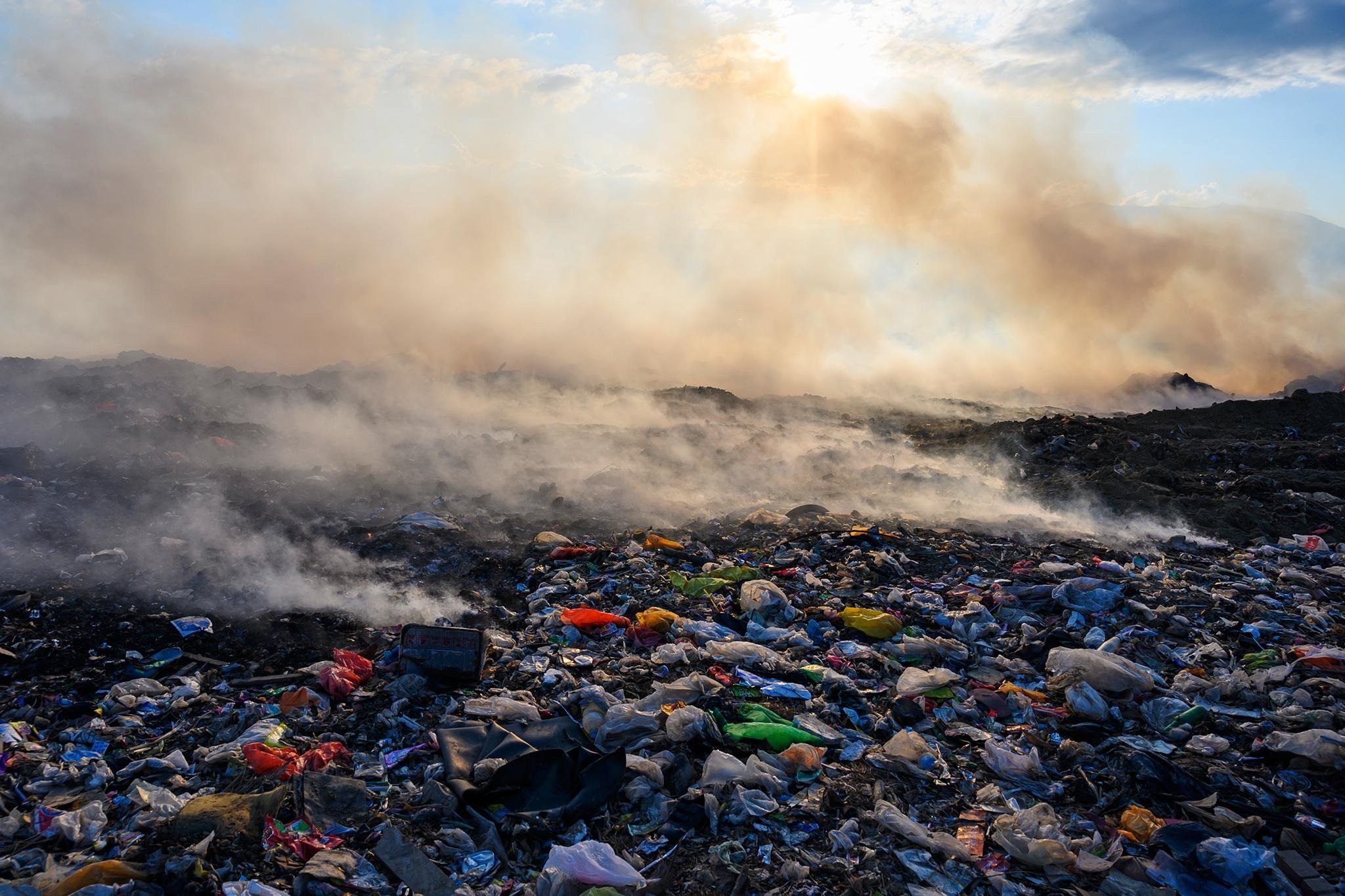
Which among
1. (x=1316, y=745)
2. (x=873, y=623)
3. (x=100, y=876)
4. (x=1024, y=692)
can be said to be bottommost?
(x=1024, y=692)

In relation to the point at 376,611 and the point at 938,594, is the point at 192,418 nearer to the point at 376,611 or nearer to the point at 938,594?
the point at 376,611

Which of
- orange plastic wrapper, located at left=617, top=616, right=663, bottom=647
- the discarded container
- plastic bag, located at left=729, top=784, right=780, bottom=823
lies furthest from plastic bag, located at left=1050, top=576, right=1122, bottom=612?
the discarded container

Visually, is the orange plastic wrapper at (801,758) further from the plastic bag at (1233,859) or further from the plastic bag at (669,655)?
the plastic bag at (1233,859)

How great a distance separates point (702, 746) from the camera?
13.2 ft

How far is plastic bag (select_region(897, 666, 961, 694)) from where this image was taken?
4.69 metres

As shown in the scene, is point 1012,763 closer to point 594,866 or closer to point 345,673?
point 594,866

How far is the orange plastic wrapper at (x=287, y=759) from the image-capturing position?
3672 millimetres

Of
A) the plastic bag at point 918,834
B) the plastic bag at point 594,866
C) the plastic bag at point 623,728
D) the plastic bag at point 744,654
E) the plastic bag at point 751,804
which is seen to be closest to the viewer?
the plastic bag at point 594,866

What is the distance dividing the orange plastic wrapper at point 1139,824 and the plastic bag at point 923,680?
1.33 meters

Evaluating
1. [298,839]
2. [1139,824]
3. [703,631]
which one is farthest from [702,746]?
[1139,824]

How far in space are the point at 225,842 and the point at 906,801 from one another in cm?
316

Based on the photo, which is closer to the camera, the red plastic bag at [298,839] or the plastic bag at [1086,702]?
the red plastic bag at [298,839]

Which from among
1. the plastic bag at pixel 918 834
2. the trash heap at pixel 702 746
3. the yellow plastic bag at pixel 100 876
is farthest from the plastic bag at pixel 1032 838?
the yellow plastic bag at pixel 100 876

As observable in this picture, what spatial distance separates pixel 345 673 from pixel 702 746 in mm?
2478
